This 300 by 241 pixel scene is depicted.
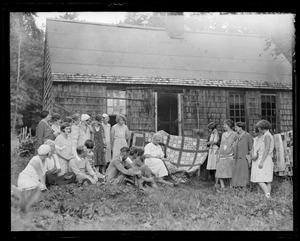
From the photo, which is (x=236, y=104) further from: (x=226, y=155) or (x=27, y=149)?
(x=27, y=149)

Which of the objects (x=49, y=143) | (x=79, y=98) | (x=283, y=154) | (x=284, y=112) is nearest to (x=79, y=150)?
(x=49, y=143)

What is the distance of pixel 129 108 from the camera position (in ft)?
48.2

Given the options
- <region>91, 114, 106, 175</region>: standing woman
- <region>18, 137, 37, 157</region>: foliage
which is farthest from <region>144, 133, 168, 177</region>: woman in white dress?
<region>18, 137, 37, 157</region>: foliage

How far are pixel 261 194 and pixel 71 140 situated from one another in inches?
176

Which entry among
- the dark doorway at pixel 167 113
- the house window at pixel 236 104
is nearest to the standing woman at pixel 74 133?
the dark doorway at pixel 167 113

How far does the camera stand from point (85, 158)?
31.2 ft

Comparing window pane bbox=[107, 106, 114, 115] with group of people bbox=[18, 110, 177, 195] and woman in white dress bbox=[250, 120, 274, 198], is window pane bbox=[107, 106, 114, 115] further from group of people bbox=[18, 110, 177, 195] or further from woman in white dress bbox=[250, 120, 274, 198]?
woman in white dress bbox=[250, 120, 274, 198]

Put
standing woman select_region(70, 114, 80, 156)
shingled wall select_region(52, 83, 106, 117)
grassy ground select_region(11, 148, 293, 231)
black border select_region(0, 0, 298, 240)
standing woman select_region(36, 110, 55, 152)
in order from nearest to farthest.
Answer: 1. black border select_region(0, 0, 298, 240)
2. grassy ground select_region(11, 148, 293, 231)
3. standing woman select_region(36, 110, 55, 152)
4. standing woman select_region(70, 114, 80, 156)
5. shingled wall select_region(52, 83, 106, 117)

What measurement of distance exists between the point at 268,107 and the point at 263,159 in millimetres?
7022

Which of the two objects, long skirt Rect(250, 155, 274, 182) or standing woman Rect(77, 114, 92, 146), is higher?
standing woman Rect(77, 114, 92, 146)

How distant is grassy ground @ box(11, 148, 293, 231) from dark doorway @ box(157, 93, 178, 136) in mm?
5737

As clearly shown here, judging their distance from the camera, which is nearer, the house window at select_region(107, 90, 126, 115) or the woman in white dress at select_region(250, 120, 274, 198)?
the woman in white dress at select_region(250, 120, 274, 198)

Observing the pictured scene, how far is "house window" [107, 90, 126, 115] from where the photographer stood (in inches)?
565
